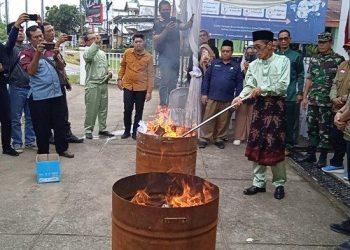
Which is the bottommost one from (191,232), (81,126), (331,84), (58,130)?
(81,126)

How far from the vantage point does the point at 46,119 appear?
5.40 metres

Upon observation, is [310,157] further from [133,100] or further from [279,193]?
[133,100]

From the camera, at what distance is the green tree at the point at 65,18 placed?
194 feet

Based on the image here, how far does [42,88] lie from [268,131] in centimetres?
300

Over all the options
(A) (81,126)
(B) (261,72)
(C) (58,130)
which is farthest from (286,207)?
(A) (81,126)

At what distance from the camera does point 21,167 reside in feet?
17.4

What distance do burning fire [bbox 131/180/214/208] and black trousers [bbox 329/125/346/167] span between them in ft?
11.7

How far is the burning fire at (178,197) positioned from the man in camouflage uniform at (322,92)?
11.8ft

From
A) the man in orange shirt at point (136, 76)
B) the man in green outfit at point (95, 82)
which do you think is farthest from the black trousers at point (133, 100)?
the man in green outfit at point (95, 82)

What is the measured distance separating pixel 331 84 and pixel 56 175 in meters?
3.87

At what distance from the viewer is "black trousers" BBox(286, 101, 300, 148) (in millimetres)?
6445

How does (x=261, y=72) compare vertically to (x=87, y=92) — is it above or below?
above

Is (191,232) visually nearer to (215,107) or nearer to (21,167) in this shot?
(21,167)

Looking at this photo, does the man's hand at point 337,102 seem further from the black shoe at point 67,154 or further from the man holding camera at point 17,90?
the man holding camera at point 17,90
